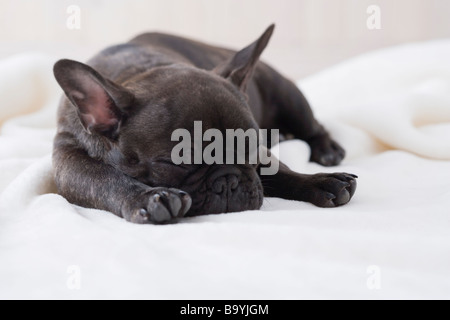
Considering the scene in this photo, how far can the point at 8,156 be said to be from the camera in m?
3.10

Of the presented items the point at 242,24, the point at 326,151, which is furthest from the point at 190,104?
the point at 242,24

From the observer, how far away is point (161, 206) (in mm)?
2070

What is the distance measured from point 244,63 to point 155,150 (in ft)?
2.44

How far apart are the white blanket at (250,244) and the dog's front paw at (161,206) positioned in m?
0.05

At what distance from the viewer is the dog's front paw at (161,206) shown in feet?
6.81

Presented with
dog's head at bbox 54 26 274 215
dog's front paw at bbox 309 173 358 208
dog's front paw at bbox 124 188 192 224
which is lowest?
dog's front paw at bbox 309 173 358 208

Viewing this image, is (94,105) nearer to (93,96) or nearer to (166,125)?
(93,96)

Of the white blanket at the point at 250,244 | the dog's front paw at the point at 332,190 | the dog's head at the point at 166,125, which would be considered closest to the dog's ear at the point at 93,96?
the dog's head at the point at 166,125

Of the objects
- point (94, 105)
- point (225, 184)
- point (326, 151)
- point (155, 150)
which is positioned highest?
point (94, 105)

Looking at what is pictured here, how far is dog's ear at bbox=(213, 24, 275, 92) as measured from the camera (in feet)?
8.85

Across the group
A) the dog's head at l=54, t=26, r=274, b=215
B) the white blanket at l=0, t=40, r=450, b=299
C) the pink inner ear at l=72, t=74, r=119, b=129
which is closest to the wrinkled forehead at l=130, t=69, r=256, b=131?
the dog's head at l=54, t=26, r=274, b=215

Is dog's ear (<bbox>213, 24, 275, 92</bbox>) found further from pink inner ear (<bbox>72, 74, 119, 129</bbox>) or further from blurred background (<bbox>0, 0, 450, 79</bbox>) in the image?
blurred background (<bbox>0, 0, 450, 79</bbox>)

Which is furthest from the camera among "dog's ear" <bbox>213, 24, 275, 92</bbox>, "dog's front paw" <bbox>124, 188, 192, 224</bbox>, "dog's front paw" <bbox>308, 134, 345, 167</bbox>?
"dog's front paw" <bbox>308, 134, 345, 167</bbox>
